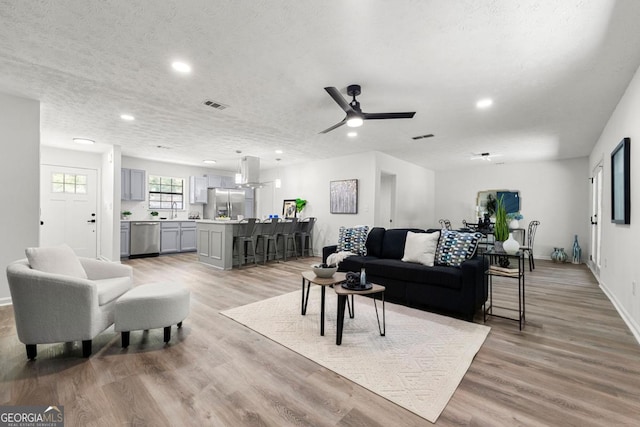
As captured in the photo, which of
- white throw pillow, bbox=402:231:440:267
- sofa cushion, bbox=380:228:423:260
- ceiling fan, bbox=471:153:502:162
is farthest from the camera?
ceiling fan, bbox=471:153:502:162

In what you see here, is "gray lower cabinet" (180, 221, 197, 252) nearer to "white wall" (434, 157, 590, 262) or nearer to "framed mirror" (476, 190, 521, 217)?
"framed mirror" (476, 190, 521, 217)

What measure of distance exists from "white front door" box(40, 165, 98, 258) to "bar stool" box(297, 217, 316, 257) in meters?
4.83

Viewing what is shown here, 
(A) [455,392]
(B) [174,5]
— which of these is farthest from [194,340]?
(B) [174,5]

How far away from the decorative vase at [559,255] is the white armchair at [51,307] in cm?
903

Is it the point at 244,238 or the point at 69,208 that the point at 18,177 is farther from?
the point at 244,238

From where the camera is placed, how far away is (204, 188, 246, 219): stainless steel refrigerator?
859cm

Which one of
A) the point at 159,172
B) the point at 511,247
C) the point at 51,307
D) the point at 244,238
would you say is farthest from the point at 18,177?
the point at 511,247

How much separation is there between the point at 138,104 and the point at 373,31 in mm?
3242

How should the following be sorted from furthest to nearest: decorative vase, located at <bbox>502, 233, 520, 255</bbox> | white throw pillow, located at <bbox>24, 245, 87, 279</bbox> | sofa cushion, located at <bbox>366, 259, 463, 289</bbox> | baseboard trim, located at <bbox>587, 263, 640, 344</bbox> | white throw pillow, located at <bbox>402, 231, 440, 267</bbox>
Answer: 1. white throw pillow, located at <bbox>402, 231, 440, 267</bbox>
2. sofa cushion, located at <bbox>366, 259, 463, 289</bbox>
3. decorative vase, located at <bbox>502, 233, 520, 255</bbox>
4. baseboard trim, located at <bbox>587, 263, 640, 344</bbox>
5. white throw pillow, located at <bbox>24, 245, 87, 279</bbox>

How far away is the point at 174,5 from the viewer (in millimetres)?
1956

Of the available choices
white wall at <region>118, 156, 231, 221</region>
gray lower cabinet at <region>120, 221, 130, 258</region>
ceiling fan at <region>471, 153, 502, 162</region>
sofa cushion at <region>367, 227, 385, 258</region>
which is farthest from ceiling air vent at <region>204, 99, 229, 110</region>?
ceiling fan at <region>471, 153, 502, 162</region>

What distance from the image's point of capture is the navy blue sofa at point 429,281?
3025 millimetres

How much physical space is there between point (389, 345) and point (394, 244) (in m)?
1.91

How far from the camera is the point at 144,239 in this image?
7.04 meters
